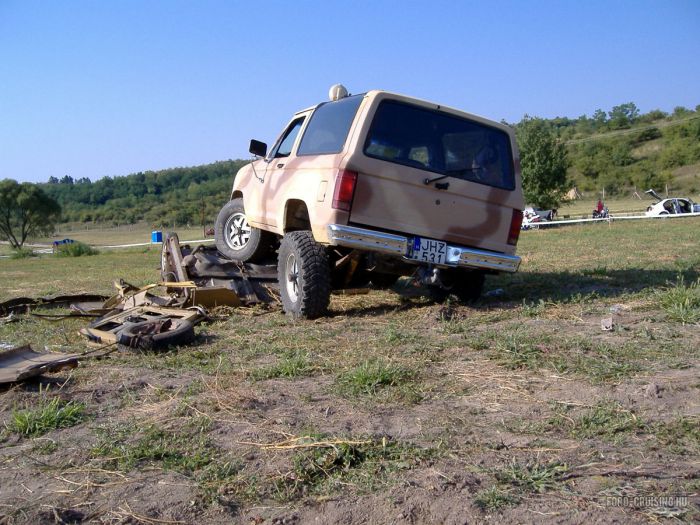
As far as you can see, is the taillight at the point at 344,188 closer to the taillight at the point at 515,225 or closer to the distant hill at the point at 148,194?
the taillight at the point at 515,225

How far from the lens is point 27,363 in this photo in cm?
434

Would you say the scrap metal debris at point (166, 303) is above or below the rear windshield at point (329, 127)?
below

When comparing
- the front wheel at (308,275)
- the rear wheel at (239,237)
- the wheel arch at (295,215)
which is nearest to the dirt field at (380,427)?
the front wheel at (308,275)

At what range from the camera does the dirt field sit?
7.93ft

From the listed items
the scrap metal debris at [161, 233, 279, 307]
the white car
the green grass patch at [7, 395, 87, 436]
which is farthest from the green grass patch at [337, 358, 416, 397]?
the white car

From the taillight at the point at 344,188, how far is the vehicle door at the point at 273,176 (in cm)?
115

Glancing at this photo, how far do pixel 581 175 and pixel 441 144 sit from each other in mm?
77481

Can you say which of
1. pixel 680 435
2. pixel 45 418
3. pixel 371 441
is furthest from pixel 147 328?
pixel 680 435

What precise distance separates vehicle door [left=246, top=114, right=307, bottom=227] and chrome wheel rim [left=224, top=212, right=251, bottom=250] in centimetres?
47

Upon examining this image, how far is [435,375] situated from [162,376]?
1.77 m

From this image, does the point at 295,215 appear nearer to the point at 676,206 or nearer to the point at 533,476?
the point at 533,476

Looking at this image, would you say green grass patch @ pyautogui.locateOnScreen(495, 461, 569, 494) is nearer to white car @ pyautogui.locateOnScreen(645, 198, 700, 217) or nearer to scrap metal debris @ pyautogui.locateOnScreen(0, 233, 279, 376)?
scrap metal debris @ pyautogui.locateOnScreen(0, 233, 279, 376)

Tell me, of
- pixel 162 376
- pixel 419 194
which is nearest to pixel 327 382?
pixel 162 376

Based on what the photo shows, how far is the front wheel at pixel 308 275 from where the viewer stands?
19.6 feet
